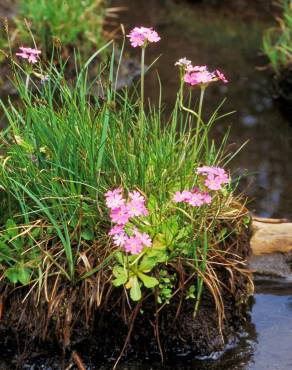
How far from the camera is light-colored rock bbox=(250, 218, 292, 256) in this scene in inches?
155

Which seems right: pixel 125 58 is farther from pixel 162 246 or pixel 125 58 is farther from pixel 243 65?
pixel 162 246

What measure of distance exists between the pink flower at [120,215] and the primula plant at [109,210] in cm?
1

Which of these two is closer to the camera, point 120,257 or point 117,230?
point 117,230

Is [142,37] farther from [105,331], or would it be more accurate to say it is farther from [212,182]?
[105,331]

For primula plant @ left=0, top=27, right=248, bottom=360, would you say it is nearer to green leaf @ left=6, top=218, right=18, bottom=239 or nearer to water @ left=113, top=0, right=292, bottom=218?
green leaf @ left=6, top=218, right=18, bottom=239

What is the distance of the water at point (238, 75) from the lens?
5.29 m

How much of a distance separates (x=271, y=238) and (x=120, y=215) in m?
1.38

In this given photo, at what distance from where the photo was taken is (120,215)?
2.82 m

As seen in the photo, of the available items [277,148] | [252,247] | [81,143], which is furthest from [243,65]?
[81,143]

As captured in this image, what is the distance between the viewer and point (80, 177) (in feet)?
10.7

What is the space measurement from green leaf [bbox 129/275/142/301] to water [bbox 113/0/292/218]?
1.11 meters

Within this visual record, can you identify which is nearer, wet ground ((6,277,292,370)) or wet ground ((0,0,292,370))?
wet ground ((6,277,292,370))

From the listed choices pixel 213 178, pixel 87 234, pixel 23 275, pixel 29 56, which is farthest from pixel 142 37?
pixel 23 275

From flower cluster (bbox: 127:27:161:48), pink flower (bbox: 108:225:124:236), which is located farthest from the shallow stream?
flower cluster (bbox: 127:27:161:48)
